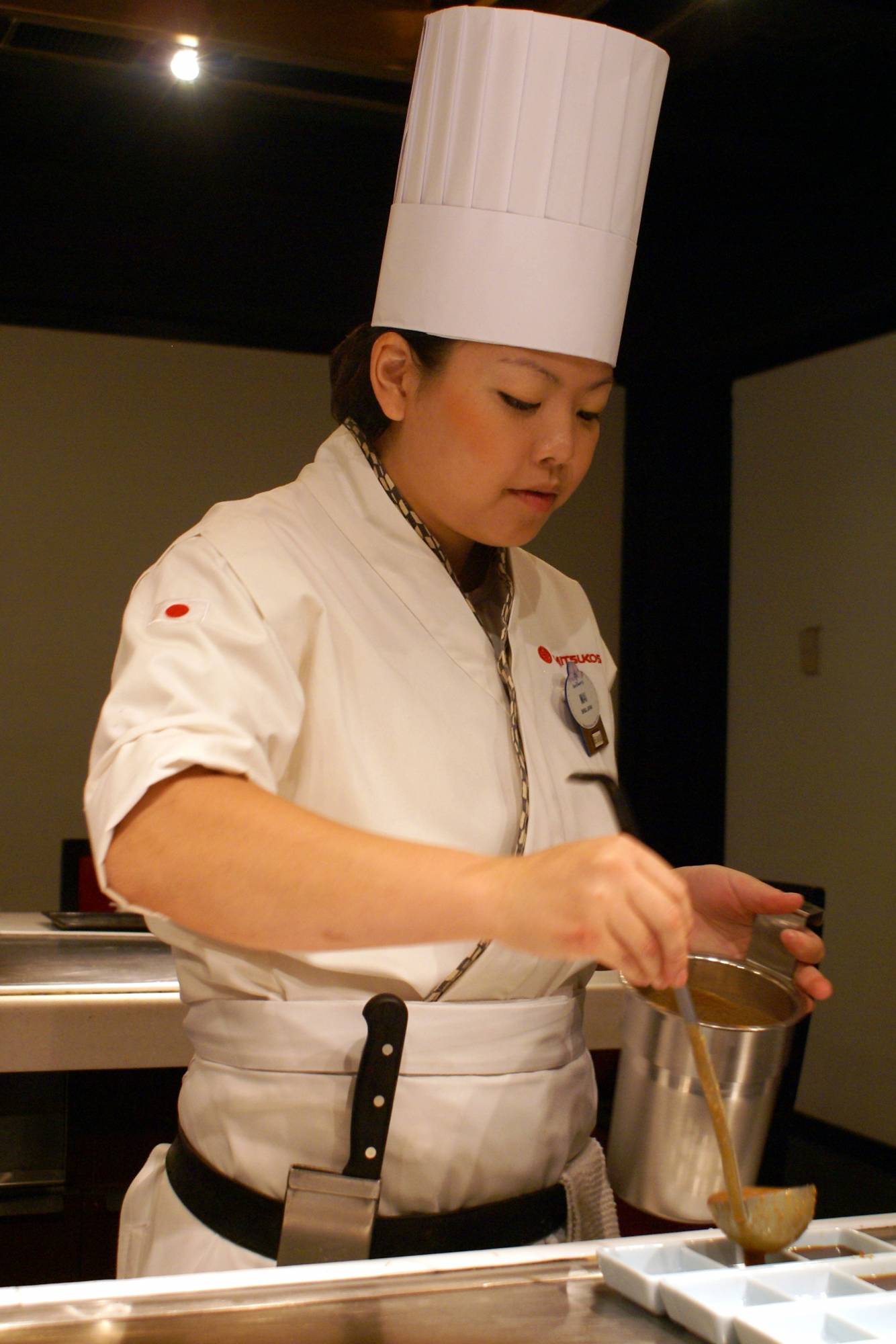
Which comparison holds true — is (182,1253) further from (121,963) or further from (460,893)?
(121,963)

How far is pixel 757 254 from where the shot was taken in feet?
14.7

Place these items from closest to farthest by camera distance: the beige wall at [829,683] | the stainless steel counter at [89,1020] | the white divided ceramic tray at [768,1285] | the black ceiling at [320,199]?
1. the white divided ceramic tray at [768,1285]
2. the stainless steel counter at [89,1020]
3. the black ceiling at [320,199]
4. the beige wall at [829,683]

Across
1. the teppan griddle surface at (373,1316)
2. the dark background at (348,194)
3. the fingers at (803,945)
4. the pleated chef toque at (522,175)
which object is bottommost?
the teppan griddle surface at (373,1316)

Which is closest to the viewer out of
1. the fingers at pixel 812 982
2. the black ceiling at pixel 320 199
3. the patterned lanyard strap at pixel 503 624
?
the fingers at pixel 812 982

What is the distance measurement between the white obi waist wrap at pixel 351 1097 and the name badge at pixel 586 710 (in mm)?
311

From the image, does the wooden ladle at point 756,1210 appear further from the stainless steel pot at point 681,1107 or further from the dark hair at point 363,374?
the dark hair at point 363,374

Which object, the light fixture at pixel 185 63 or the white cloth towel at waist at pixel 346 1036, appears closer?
the white cloth towel at waist at pixel 346 1036

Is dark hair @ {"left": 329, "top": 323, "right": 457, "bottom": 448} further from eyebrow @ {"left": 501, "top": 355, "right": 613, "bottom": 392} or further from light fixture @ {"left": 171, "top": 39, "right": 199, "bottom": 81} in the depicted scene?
light fixture @ {"left": 171, "top": 39, "right": 199, "bottom": 81}

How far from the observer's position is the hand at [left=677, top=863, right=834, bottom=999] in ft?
4.58

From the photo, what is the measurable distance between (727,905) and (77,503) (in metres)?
3.68

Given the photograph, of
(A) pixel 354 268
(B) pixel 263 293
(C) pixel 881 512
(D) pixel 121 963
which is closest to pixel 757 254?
(C) pixel 881 512

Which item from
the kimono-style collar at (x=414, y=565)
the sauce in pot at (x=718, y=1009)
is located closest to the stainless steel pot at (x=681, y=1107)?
the sauce in pot at (x=718, y=1009)

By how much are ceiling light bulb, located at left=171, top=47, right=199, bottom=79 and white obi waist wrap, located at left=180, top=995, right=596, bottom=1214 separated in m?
2.36

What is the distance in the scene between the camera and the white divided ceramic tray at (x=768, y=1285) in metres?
0.86
